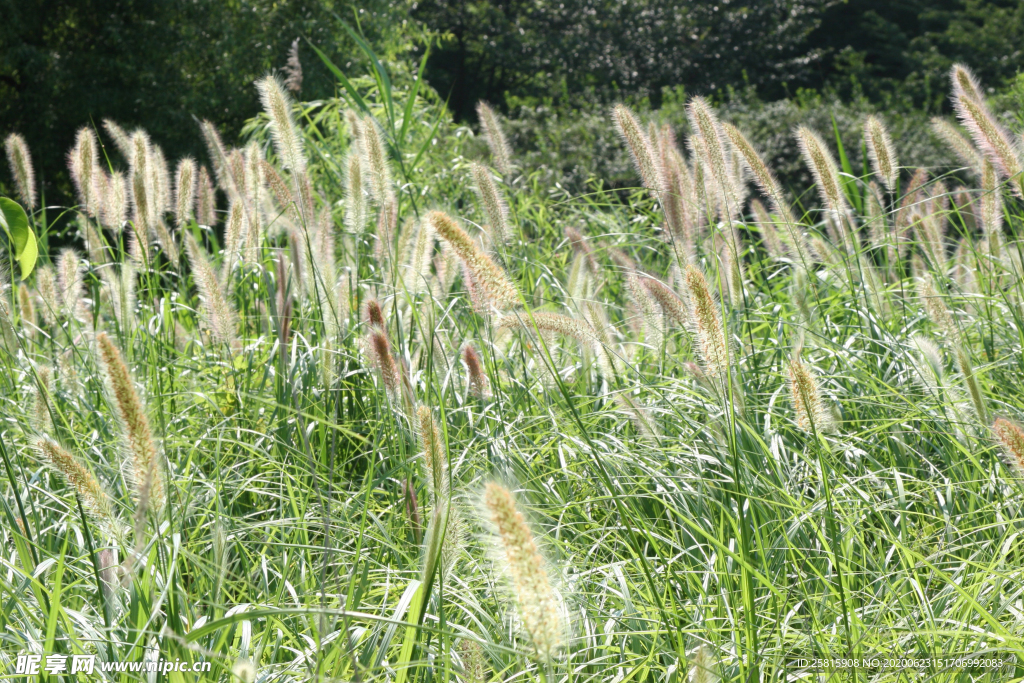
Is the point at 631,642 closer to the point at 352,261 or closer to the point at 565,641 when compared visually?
the point at 565,641

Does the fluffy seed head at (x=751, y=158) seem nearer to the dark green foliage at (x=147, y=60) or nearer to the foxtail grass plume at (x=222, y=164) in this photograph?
the foxtail grass plume at (x=222, y=164)

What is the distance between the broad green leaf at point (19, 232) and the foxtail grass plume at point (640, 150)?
1.54 m

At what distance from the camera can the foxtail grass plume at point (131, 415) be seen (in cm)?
104

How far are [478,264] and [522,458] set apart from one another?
60 centimetres

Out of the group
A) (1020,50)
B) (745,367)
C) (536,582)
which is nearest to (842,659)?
(536,582)

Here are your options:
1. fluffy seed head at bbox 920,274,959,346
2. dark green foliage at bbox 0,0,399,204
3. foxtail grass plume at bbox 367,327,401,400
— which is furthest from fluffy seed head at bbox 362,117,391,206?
dark green foliage at bbox 0,0,399,204

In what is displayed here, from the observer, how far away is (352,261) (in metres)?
3.09

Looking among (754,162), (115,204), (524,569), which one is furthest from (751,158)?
(115,204)

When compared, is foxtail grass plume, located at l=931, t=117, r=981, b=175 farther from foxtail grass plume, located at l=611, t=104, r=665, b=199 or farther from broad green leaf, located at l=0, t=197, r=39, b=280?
broad green leaf, located at l=0, t=197, r=39, b=280

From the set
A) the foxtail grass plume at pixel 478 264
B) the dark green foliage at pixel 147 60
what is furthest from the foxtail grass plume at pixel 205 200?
the dark green foliage at pixel 147 60

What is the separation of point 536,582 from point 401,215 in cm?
297

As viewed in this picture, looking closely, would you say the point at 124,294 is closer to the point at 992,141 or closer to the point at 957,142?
the point at 992,141

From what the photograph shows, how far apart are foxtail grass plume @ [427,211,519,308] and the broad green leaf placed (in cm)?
64

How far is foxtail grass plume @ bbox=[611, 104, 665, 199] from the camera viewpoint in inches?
90.8
